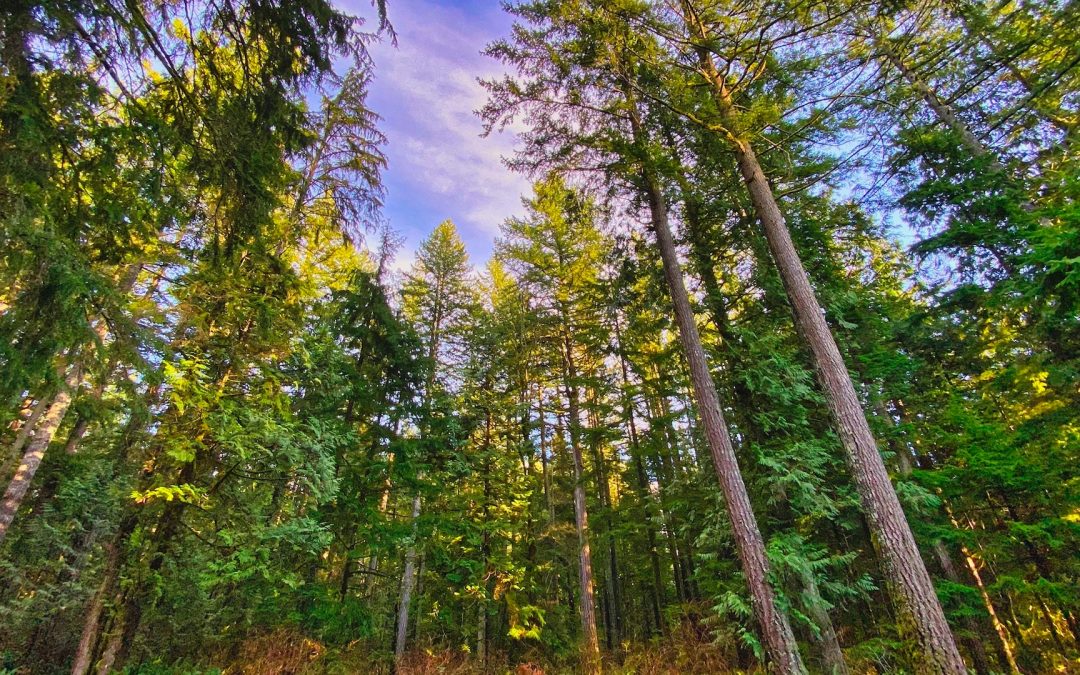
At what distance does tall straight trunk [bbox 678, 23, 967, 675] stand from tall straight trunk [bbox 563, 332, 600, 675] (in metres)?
6.47

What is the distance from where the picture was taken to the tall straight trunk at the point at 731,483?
5.43m

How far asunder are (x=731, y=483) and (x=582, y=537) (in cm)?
638

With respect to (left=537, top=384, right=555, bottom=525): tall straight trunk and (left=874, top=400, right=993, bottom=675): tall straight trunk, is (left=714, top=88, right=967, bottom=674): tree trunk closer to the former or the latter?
(left=874, top=400, right=993, bottom=675): tall straight trunk

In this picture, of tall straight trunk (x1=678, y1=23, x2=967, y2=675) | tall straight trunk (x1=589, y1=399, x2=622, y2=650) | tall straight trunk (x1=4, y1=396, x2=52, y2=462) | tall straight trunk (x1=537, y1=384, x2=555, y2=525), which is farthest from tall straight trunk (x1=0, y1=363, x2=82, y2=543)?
tall straight trunk (x1=678, y1=23, x2=967, y2=675)

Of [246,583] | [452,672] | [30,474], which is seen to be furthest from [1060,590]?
[30,474]

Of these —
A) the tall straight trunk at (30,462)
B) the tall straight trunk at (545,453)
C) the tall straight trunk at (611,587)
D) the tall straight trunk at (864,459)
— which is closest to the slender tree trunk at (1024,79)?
the tall straight trunk at (864,459)

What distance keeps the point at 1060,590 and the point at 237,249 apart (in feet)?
44.0

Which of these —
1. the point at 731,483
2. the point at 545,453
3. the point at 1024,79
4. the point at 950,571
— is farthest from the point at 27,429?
the point at 1024,79

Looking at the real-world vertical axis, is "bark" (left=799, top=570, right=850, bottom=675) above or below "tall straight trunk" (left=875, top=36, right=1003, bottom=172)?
below

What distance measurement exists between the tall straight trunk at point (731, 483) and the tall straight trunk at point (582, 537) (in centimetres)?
484

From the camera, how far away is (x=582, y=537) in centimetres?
1149

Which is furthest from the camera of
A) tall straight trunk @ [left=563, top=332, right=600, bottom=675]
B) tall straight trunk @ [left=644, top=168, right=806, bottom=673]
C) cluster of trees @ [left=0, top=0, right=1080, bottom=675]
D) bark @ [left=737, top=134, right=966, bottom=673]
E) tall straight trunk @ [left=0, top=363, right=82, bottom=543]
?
tall straight trunk @ [left=563, top=332, right=600, bottom=675]

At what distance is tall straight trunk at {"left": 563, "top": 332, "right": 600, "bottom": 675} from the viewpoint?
969 centimetres

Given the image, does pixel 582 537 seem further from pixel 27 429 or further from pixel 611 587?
pixel 27 429
